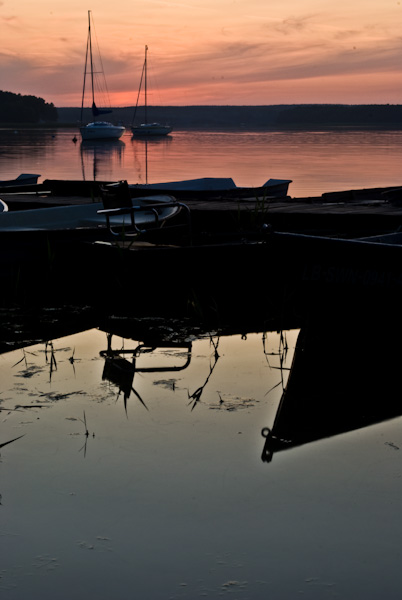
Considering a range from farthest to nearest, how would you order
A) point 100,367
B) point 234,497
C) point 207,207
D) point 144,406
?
point 207,207 → point 100,367 → point 144,406 → point 234,497

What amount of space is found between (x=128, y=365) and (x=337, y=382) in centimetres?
180

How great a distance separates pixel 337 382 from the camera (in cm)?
645

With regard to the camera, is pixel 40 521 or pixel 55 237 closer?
pixel 40 521

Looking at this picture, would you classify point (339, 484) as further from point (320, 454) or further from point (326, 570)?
point (326, 570)

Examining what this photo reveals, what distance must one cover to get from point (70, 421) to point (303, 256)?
301 centimetres

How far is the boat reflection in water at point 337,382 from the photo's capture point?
536cm

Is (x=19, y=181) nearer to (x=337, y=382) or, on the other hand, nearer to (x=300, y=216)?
(x=300, y=216)

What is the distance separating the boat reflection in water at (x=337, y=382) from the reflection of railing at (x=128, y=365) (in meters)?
1.05

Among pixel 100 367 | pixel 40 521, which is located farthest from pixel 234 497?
pixel 100 367

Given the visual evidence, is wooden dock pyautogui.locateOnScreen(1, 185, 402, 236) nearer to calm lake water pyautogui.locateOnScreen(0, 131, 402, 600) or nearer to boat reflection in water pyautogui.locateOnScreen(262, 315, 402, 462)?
boat reflection in water pyautogui.locateOnScreen(262, 315, 402, 462)

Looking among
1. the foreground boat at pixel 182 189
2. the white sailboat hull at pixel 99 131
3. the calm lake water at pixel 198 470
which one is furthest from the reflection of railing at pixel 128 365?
the white sailboat hull at pixel 99 131

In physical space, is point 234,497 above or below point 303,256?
below

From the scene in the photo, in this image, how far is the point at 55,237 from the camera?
32.8ft

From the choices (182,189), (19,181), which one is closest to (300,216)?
(182,189)
